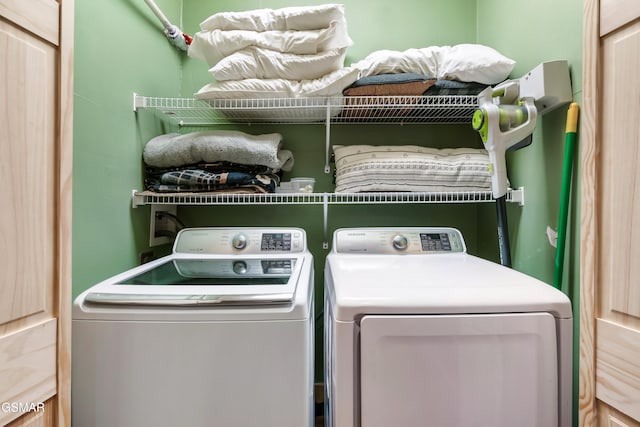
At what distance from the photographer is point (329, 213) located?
1.76 metres

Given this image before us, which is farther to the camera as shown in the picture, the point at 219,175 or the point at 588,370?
the point at 219,175

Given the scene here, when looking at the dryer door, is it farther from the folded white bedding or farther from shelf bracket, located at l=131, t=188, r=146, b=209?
shelf bracket, located at l=131, t=188, r=146, b=209

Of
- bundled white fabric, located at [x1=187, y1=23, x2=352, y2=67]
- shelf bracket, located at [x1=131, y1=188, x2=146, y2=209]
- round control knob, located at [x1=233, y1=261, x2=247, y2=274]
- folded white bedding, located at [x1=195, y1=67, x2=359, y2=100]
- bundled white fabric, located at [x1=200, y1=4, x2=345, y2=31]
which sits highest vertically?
bundled white fabric, located at [x1=200, y1=4, x2=345, y2=31]

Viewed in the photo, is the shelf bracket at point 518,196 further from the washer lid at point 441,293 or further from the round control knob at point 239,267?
the round control knob at point 239,267

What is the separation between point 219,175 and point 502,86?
1.31 meters

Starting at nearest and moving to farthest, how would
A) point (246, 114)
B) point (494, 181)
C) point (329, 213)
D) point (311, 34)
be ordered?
point (494, 181)
point (311, 34)
point (246, 114)
point (329, 213)

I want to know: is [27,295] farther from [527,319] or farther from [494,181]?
[494,181]

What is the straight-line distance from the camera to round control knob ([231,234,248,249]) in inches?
56.4

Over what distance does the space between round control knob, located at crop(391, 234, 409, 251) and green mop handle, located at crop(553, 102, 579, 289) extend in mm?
569

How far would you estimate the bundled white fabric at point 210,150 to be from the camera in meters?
1.40

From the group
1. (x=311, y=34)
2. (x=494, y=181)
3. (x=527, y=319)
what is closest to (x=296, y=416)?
(x=527, y=319)

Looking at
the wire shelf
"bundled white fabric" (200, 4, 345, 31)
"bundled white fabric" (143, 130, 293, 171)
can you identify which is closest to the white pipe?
"bundled white fabric" (200, 4, 345, 31)

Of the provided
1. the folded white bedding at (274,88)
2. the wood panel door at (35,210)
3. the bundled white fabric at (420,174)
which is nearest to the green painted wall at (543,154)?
the bundled white fabric at (420,174)

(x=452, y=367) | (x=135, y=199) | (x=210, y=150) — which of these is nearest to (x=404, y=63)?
(x=210, y=150)
